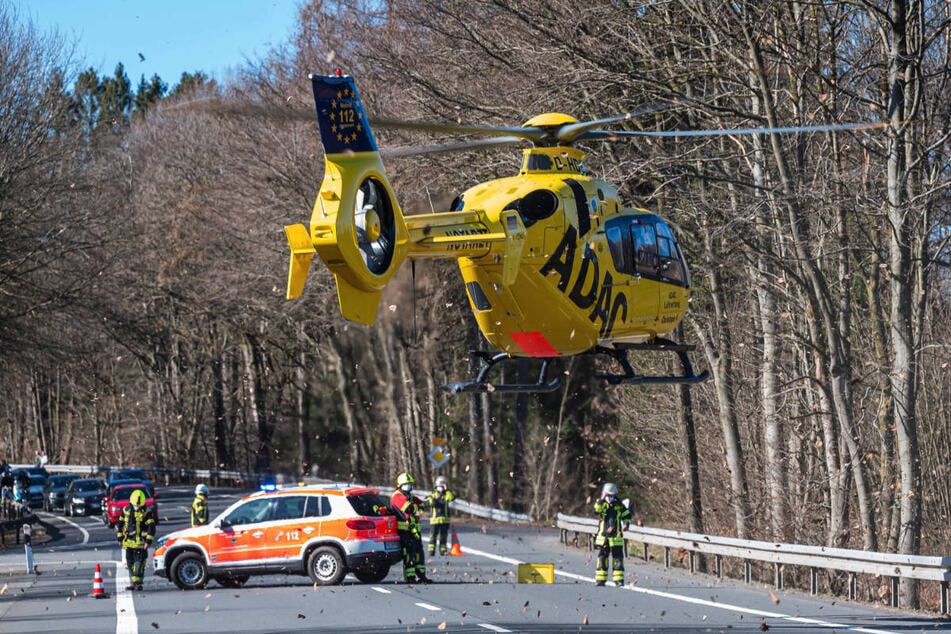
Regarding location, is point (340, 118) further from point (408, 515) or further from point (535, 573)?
point (535, 573)

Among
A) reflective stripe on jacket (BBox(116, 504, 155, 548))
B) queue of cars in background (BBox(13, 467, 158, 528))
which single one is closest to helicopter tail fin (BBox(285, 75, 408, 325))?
reflective stripe on jacket (BBox(116, 504, 155, 548))

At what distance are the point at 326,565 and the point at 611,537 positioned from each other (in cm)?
490

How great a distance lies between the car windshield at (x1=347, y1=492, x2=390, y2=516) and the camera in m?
23.2

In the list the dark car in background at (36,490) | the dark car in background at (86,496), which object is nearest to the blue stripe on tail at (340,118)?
the dark car in background at (86,496)

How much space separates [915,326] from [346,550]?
444 inches

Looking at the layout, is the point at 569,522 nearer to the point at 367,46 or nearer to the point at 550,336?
the point at 367,46

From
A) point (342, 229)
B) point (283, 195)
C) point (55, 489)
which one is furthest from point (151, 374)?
point (342, 229)

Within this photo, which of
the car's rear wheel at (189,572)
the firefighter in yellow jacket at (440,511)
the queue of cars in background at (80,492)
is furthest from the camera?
the queue of cars in background at (80,492)

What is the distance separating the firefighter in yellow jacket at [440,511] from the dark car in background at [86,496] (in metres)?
23.9

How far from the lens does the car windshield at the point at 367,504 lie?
2316 cm

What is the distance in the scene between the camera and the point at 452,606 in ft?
65.1

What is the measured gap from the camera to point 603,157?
26.9m

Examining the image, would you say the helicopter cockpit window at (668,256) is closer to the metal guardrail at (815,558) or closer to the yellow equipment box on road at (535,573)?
the metal guardrail at (815,558)

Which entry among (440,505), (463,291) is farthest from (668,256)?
(463,291)
